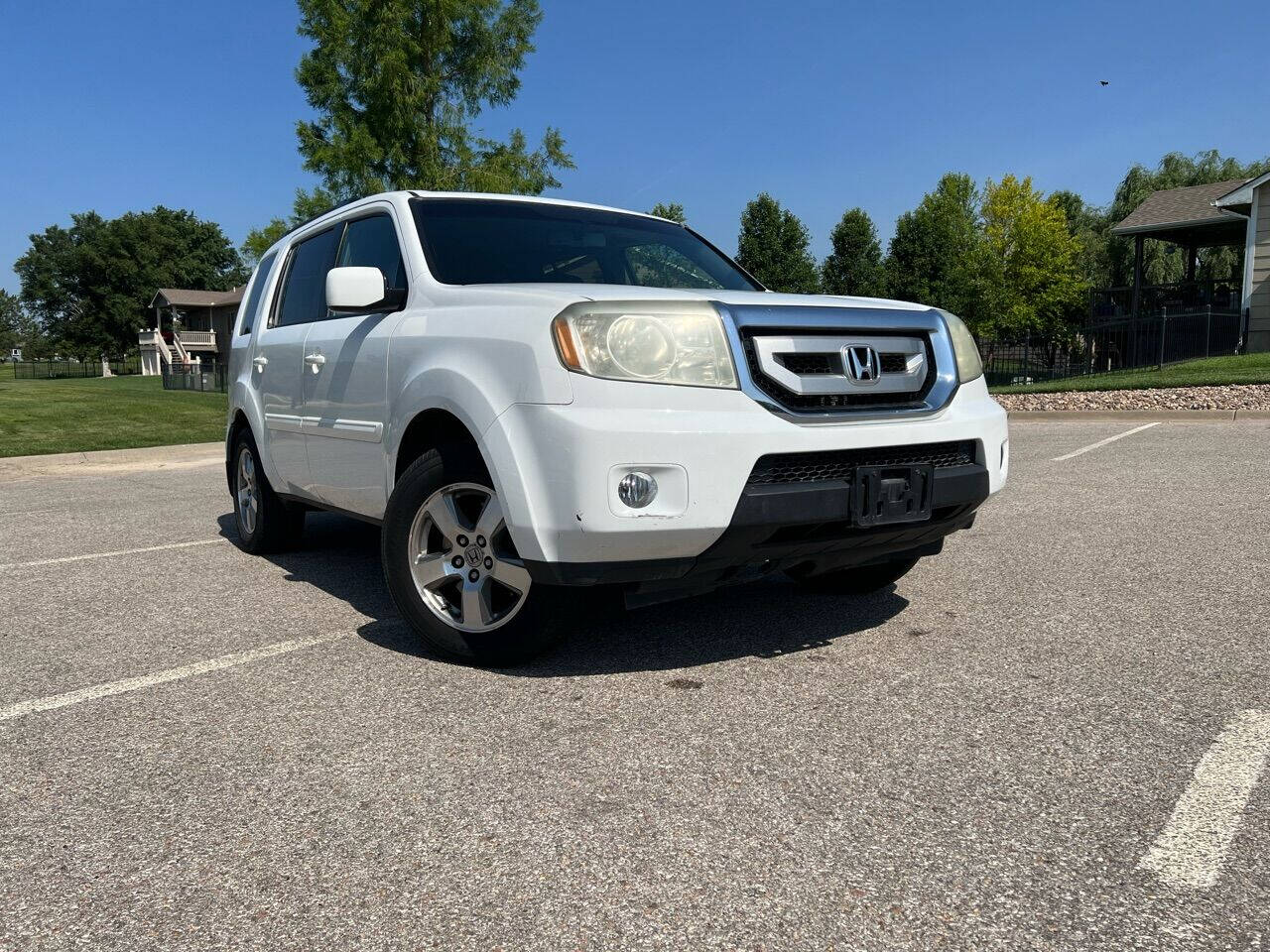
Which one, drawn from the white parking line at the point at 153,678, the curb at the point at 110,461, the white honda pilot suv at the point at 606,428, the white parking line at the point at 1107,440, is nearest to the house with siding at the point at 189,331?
the curb at the point at 110,461

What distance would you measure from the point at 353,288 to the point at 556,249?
996 mm

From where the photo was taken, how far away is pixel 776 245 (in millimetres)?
50781

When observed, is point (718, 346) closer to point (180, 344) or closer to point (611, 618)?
point (611, 618)

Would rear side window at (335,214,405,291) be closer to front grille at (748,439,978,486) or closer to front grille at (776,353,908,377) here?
front grille at (776,353,908,377)

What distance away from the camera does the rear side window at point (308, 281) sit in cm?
506

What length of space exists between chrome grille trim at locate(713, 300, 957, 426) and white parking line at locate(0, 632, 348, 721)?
2.08 metres

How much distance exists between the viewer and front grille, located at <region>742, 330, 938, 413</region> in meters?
3.18

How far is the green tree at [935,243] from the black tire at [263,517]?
4467 cm

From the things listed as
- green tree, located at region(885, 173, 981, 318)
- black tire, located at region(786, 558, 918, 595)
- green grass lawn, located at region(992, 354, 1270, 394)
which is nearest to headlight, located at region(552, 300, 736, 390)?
black tire, located at region(786, 558, 918, 595)

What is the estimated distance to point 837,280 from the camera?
2063 inches

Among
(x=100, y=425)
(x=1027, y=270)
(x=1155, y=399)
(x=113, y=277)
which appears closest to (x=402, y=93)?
(x=100, y=425)

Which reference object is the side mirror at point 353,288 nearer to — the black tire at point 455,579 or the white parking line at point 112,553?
the black tire at point 455,579

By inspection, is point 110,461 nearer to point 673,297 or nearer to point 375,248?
point 375,248

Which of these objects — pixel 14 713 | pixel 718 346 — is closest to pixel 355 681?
pixel 14 713
